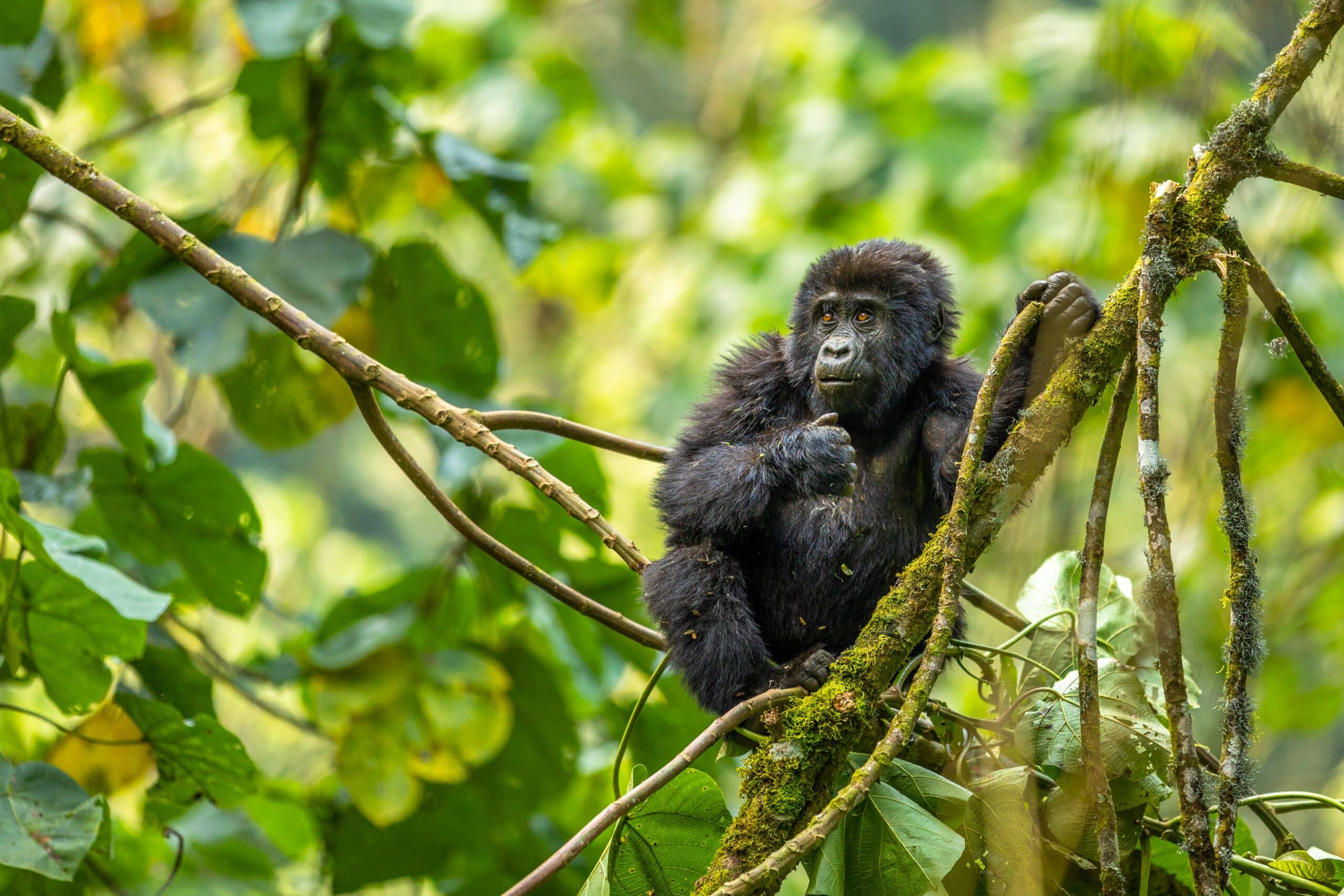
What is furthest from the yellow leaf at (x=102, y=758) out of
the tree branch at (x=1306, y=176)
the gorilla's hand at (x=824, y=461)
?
the tree branch at (x=1306, y=176)

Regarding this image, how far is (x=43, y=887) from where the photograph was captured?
2898 millimetres

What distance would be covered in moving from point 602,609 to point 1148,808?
121cm

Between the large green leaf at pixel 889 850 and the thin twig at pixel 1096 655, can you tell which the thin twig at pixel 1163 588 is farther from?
the large green leaf at pixel 889 850

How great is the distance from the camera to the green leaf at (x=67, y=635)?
2.66 meters

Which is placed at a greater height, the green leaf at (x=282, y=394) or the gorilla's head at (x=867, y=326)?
the gorilla's head at (x=867, y=326)

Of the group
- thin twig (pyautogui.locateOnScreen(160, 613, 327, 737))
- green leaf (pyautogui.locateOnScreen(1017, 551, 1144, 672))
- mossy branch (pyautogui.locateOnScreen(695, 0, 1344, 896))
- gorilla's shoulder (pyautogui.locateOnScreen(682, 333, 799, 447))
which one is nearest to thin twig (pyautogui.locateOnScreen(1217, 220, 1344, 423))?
mossy branch (pyautogui.locateOnScreen(695, 0, 1344, 896))

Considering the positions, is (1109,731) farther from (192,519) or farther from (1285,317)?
(192,519)

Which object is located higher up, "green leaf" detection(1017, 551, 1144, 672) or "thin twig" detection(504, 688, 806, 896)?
"green leaf" detection(1017, 551, 1144, 672)

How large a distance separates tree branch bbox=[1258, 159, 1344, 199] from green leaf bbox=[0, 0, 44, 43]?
3277mm

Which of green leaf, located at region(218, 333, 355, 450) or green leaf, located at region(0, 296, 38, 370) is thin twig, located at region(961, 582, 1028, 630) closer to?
green leaf, located at region(218, 333, 355, 450)

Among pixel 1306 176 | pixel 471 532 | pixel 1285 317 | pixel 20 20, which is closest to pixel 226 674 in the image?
pixel 471 532

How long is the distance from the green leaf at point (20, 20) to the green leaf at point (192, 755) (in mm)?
1957

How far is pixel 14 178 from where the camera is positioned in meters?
3.17

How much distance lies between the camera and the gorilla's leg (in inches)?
107
